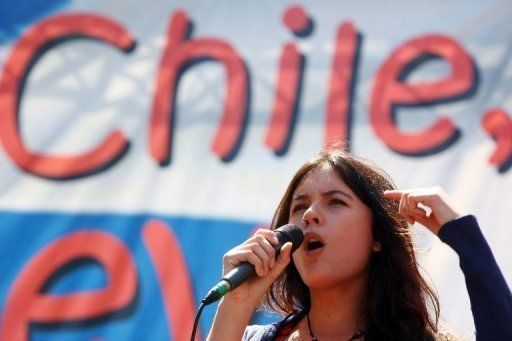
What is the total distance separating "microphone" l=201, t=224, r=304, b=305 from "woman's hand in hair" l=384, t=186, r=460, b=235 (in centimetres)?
21

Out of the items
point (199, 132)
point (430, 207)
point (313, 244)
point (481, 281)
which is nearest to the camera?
point (481, 281)

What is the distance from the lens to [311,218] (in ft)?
4.92

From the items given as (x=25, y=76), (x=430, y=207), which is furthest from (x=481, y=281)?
(x=25, y=76)

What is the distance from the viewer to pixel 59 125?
320 cm

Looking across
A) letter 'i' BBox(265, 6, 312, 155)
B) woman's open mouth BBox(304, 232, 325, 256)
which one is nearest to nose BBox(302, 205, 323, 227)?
woman's open mouth BBox(304, 232, 325, 256)

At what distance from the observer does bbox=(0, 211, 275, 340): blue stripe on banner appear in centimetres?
283

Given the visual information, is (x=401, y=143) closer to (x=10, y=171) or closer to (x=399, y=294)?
(x=399, y=294)

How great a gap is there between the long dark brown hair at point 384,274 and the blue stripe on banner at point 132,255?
1146mm

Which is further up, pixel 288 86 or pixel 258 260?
pixel 288 86

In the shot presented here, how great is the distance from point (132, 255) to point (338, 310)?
5.00 ft

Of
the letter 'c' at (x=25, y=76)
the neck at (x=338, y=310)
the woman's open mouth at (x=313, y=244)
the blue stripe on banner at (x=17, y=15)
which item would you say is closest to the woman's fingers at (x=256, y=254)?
the woman's open mouth at (x=313, y=244)

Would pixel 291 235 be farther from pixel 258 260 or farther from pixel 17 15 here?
pixel 17 15

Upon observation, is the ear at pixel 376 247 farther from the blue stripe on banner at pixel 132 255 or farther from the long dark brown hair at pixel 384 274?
the blue stripe on banner at pixel 132 255

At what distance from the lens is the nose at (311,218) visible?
150 cm
